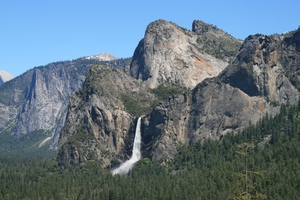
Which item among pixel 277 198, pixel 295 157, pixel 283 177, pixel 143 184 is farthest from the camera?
pixel 143 184

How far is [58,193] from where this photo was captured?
194 metres

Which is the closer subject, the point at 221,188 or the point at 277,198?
the point at 277,198

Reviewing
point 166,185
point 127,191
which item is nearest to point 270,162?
point 166,185

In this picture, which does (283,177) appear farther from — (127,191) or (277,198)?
(127,191)

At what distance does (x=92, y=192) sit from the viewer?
198 metres

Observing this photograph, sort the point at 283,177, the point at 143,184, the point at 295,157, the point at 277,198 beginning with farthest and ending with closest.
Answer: the point at 143,184, the point at 295,157, the point at 283,177, the point at 277,198

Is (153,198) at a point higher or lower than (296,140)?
lower

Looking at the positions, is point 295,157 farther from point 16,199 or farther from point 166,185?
point 16,199

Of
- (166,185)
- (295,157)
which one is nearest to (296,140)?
(295,157)

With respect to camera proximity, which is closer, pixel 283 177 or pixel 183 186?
pixel 283 177

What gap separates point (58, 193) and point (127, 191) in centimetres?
2360

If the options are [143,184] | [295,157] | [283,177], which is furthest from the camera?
[143,184]

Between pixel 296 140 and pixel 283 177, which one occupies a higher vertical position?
pixel 296 140

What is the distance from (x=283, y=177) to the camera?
162000 millimetres
